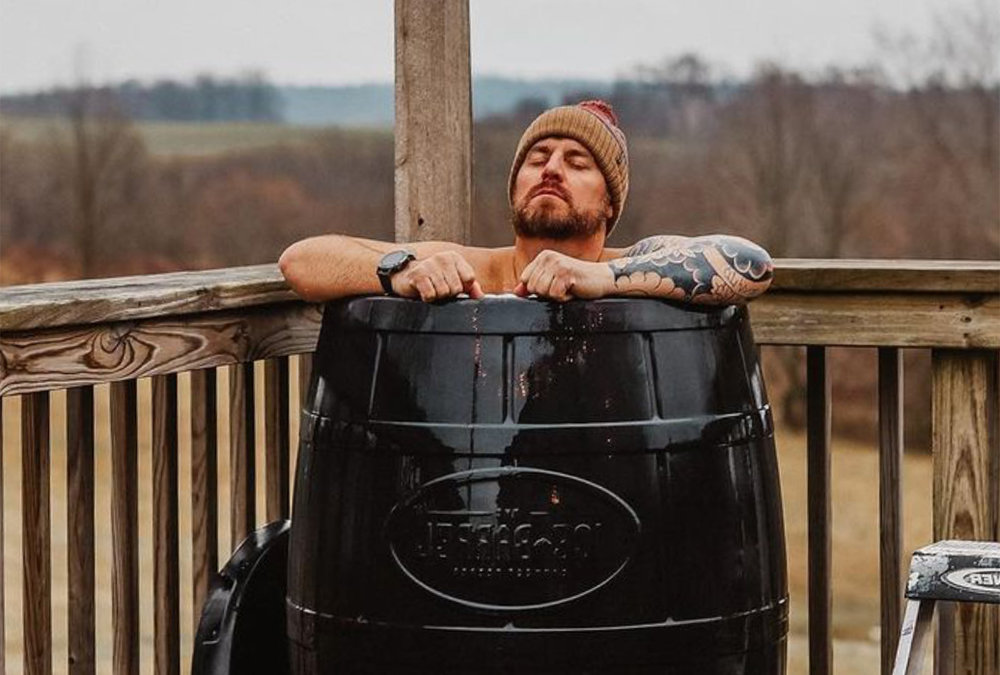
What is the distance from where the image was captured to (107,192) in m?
12.1

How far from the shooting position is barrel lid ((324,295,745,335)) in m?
2.38

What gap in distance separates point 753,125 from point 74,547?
920 cm

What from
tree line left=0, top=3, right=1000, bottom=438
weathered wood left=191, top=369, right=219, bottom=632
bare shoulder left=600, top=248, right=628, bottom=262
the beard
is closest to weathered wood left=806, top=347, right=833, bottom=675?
bare shoulder left=600, top=248, right=628, bottom=262

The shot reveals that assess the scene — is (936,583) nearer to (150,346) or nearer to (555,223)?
(555,223)

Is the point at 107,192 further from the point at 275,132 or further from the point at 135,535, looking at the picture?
the point at 135,535

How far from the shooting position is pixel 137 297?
265cm

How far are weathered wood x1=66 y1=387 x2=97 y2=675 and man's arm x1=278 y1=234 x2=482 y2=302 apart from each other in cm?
38

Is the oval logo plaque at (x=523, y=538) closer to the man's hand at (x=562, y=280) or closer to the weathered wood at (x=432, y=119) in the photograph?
the man's hand at (x=562, y=280)

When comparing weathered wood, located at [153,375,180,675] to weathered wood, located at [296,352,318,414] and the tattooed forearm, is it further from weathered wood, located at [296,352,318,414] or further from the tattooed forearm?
the tattooed forearm

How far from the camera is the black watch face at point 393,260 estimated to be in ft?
8.20

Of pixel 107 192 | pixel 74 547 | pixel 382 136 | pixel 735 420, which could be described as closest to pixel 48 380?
pixel 74 547

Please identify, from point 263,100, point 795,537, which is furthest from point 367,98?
point 795,537

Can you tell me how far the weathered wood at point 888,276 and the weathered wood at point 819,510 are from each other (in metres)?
0.12

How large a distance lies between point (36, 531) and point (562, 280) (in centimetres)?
89
